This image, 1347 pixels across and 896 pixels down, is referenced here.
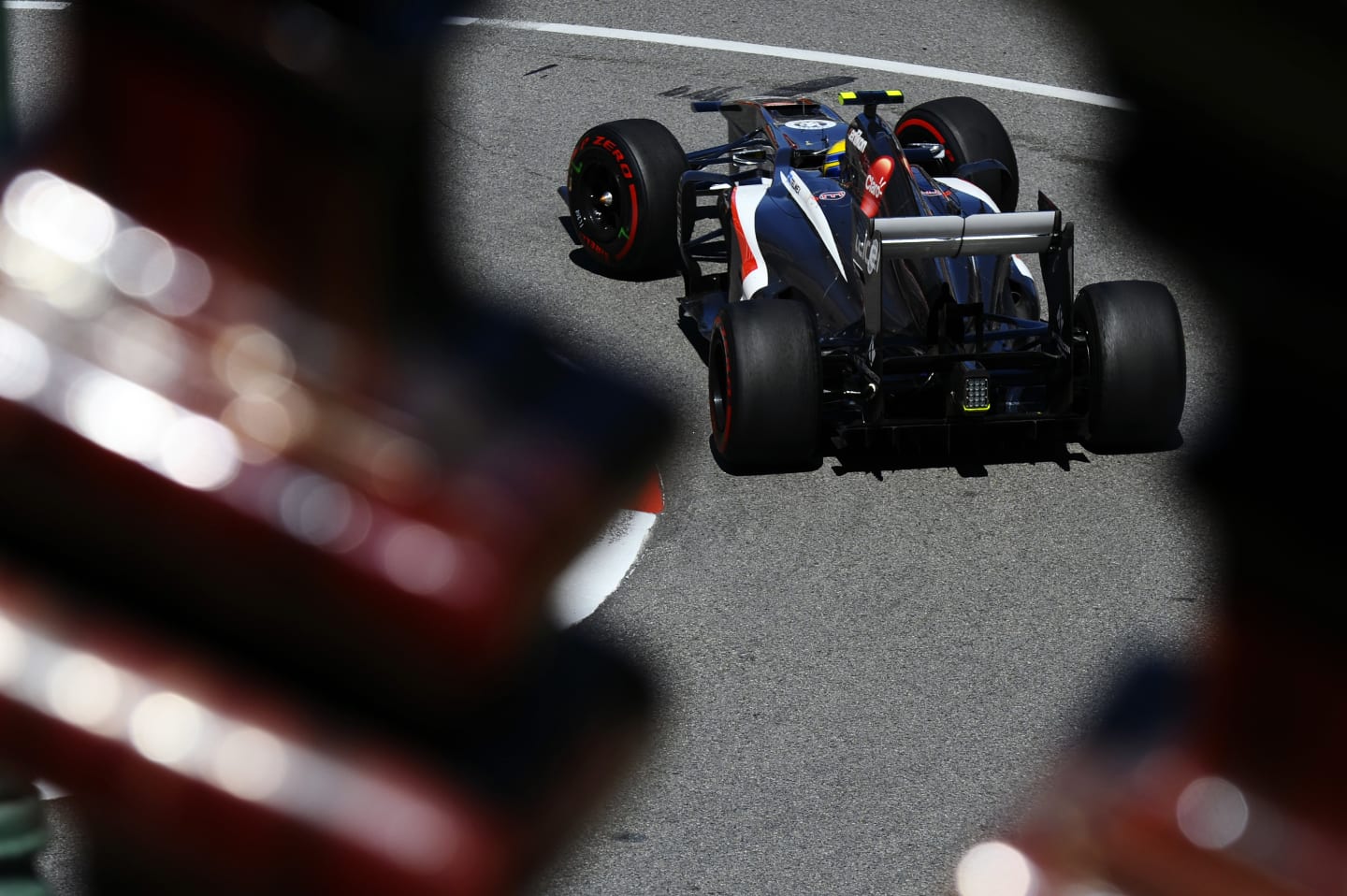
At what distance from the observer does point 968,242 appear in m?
7.03

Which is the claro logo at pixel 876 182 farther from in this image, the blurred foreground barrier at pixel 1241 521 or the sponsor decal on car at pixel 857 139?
the blurred foreground barrier at pixel 1241 521

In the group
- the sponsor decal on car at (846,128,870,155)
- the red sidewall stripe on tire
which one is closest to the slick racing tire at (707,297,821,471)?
the sponsor decal on car at (846,128,870,155)

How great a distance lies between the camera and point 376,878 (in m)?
0.55

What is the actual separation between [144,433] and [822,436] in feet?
24.3

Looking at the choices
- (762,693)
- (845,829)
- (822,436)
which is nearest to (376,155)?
(845,829)

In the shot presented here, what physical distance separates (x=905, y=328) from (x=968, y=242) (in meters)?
0.65

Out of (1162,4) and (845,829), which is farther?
(845,829)

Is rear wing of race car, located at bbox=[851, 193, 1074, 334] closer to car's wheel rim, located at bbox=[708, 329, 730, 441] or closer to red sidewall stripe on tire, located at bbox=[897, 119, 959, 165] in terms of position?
car's wheel rim, located at bbox=[708, 329, 730, 441]

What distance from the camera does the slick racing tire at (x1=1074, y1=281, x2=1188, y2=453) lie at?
24.0ft

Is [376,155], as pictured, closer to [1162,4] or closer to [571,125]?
[1162,4]

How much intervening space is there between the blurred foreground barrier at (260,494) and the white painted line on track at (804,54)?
41.8 ft

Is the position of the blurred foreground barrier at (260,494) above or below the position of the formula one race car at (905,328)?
above

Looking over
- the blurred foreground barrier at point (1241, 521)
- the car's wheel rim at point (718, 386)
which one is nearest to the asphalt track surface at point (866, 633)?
the car's wheel rim at point (718, 386)

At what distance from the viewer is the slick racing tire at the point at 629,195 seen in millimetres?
9156
